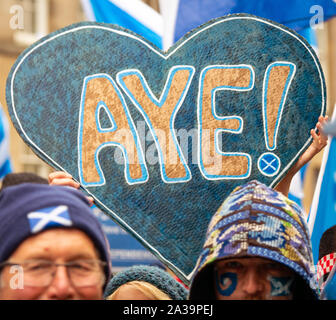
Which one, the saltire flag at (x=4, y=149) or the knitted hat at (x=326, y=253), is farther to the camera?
the saltire flag at (x=4, y=149)

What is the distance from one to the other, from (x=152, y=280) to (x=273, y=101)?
639 millimetres

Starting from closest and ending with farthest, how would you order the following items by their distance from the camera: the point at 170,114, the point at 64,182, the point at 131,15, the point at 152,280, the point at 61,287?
the point at 61,287
the point at 64,182
the point at 170,114
the point at 152,280
the point at 131,15

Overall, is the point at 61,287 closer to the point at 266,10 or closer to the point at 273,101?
the point at 273,101

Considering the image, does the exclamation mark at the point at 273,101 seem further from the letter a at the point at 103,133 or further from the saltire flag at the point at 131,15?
the saltire flag at the point at 131,15

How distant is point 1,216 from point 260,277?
0.57m

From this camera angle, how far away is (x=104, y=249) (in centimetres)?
124

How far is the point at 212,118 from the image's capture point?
1.67m

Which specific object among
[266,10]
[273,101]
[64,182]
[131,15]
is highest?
[131,15]

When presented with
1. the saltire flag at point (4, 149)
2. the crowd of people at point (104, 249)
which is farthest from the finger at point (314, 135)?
the saltire flag at point (4, 149)

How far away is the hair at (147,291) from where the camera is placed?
1.73 m

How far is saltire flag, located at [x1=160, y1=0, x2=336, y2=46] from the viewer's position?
2.02 meters

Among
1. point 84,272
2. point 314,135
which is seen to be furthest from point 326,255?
point 84,272

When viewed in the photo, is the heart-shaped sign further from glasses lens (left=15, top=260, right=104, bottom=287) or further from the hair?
glasses lens (left=15, top=260, right=104, bottom=287)

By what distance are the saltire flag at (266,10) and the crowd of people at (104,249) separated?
862mm
